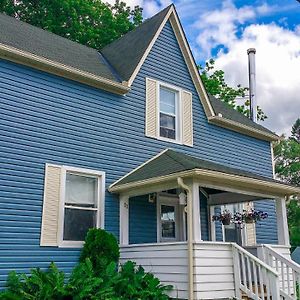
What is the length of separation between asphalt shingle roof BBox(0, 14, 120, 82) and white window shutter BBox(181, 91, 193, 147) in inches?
82.9

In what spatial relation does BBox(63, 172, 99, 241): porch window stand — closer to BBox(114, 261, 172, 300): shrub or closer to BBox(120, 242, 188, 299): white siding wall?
BBox(120, 242, 188, 299): white siding wall

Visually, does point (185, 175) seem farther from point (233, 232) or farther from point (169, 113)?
point (233, 232)

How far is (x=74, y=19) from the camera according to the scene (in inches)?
791

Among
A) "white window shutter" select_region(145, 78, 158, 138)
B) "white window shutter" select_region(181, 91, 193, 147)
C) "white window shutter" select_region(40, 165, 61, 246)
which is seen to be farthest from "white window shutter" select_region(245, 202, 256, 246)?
"white window shutter" select_region(40, 165, 61, 246)

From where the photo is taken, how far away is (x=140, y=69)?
10820 mm

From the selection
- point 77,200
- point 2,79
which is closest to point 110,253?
point 77,200

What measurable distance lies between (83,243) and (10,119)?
9.77 ft

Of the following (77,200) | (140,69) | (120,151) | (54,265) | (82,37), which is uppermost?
(82,37)

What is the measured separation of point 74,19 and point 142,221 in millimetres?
13569

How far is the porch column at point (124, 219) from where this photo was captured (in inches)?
360

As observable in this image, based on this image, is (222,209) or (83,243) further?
(222,209)

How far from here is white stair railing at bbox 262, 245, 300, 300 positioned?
25.7ft

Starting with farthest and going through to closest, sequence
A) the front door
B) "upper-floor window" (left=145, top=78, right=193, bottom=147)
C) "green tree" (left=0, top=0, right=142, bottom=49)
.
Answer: "green tree" (left=0, top=0, right=142, bottom=49)
the front door
"upper-floor window" (left=145, top=78, right=193, bottom=147)

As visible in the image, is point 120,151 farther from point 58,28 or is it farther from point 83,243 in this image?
point 58,28
